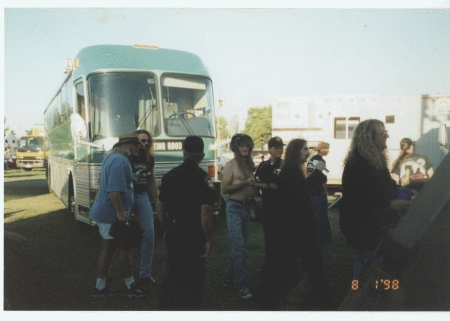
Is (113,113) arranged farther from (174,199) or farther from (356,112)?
(356,112)

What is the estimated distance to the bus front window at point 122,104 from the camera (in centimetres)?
460

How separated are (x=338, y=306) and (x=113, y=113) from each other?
104 inches

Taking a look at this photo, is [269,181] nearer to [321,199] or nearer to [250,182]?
[250,182]

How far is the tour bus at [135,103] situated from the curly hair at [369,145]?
161cm

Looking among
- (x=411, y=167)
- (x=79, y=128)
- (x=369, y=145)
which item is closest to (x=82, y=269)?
(x=79, y=128)

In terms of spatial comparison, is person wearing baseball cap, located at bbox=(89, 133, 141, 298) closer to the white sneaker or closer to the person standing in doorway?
the white sneaker

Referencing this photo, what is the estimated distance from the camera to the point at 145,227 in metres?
3.95

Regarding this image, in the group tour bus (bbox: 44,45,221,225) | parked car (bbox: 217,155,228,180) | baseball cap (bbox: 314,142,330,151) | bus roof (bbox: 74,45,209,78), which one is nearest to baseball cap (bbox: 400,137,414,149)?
baseball cap (bbox: 314,142,330,151)

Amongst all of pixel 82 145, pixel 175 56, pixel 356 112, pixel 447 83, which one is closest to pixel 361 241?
pixel 356 112

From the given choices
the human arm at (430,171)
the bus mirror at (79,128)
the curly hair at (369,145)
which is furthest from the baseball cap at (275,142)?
the bus mirror at (79,128)

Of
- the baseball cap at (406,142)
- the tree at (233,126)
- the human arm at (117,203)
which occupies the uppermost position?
the tree at (233,126)

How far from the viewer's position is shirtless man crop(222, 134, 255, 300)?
12.6 feet

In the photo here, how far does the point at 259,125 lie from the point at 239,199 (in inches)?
24.7
